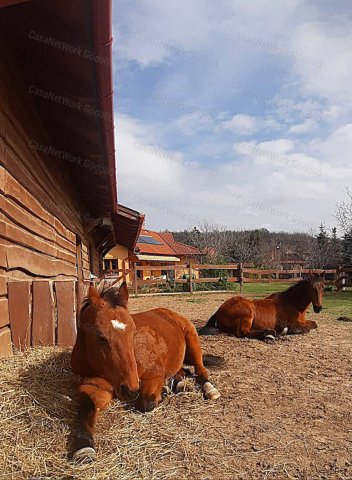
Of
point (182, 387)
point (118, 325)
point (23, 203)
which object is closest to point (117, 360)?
point (118, 325)

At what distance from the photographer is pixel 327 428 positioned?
3.06 metres

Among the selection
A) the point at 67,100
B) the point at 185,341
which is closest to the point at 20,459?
the point at 185,341

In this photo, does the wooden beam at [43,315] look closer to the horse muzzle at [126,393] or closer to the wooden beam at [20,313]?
the wooden beam at [20,313]

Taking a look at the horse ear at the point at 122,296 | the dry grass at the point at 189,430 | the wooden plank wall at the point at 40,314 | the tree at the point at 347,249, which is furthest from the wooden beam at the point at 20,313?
the tree at the point at 347,249

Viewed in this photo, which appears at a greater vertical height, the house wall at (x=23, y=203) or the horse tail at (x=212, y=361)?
the house wall at (x=23, y=203)

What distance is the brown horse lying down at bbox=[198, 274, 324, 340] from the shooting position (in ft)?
22.6

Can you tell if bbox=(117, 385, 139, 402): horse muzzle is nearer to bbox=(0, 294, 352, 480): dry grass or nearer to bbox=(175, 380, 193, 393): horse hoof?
bbox=(0, 294, 352, 480): dry grass

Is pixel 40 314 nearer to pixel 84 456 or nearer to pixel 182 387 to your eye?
pixel 182 387

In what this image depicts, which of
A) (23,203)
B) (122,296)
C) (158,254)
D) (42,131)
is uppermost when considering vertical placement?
(42,131)

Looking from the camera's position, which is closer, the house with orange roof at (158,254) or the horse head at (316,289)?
the horse head at (316,289)

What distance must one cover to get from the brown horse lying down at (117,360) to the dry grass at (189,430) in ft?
0.40

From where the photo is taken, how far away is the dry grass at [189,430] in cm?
239

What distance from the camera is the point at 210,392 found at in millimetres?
3693

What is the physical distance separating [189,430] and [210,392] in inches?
30.9
